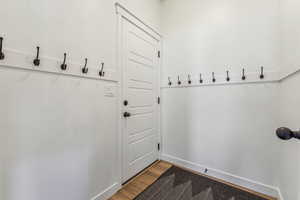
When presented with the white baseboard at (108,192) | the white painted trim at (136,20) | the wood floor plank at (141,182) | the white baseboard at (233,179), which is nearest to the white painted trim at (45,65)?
the white painted trim at (136,20)

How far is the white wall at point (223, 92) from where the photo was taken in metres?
1.60

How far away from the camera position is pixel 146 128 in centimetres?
222

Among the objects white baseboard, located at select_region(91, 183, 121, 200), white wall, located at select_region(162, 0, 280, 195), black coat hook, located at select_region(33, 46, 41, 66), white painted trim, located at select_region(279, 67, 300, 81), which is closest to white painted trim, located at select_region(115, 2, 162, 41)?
white wall, located at select_region(162, 0, 280, 195)

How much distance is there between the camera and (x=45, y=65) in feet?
3.45

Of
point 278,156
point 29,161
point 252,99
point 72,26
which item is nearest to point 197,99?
point 252,99

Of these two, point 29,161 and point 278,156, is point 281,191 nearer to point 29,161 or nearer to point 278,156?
point 278,156

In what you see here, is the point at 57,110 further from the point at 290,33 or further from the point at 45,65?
the point at 290,33

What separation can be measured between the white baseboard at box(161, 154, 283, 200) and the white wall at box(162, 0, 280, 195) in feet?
0.17

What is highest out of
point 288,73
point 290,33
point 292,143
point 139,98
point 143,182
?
point 290,33

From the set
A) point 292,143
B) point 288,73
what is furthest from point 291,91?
point 292,143

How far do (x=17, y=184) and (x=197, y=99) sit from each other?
6.86ft

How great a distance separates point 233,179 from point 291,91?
4.22 ft

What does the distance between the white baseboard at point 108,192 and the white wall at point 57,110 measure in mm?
45

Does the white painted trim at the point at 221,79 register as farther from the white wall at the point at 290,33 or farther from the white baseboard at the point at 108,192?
the white baseboard at the point at 108,192
